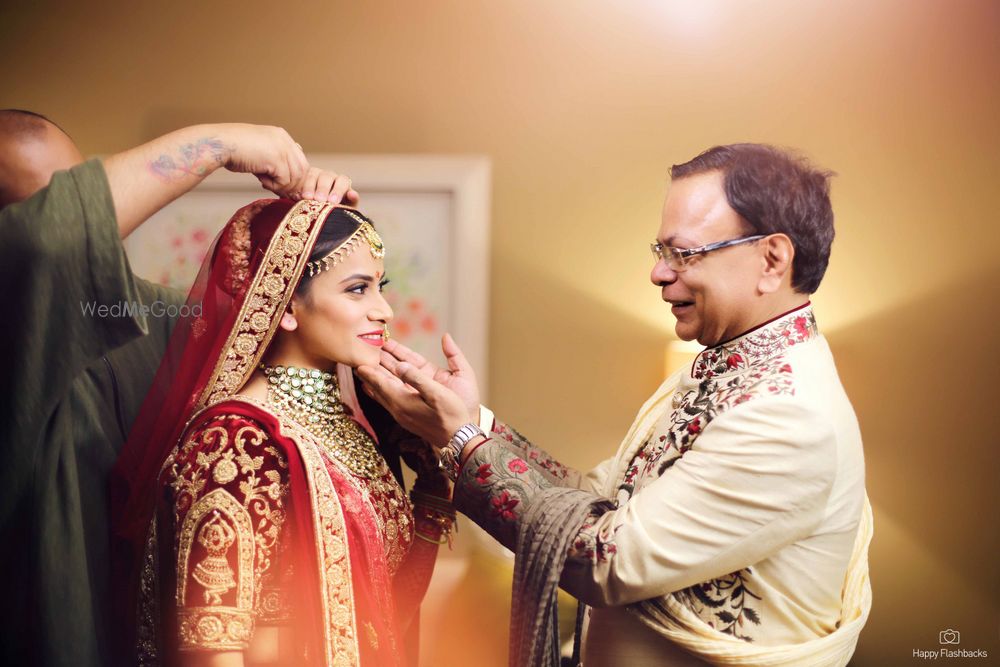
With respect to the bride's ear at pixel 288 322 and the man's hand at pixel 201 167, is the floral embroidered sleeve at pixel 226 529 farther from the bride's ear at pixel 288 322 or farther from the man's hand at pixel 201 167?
the man's hand at pixel 201 167

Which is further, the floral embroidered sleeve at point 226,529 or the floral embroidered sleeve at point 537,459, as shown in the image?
the floral embroidered sleeve at point 537,459

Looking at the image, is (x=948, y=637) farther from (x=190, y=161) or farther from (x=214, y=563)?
(x=190, y=161)

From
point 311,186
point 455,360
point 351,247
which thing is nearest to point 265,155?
point 311,186

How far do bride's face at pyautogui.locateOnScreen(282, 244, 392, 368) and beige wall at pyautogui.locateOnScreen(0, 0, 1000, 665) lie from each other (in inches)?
21.7

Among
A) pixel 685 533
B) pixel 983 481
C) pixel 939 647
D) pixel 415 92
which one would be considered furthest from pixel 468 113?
pixel 939 647

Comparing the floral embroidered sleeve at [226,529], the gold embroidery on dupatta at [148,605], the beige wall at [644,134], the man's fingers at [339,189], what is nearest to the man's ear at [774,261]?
the beige wall at [644,134]

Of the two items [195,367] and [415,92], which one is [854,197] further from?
[195,367]

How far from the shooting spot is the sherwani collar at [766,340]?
1351mm

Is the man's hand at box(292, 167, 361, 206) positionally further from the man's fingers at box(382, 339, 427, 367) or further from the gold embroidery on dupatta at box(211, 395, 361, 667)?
the gold embroidery on dupatta at box(211, 395, 361, 667)

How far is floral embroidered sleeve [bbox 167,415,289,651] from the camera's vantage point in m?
1.10

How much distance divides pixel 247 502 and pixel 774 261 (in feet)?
3.04

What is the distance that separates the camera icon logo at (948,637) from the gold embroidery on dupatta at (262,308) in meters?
1.66

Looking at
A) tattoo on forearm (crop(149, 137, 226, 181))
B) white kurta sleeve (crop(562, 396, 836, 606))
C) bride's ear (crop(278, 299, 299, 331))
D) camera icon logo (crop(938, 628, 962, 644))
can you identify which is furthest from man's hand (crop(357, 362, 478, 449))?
camera icon logo (crop(938, 628, 962, 644))

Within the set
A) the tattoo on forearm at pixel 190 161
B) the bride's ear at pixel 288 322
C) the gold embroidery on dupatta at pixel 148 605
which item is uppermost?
the tattoo on forearm at pixel 190 161
